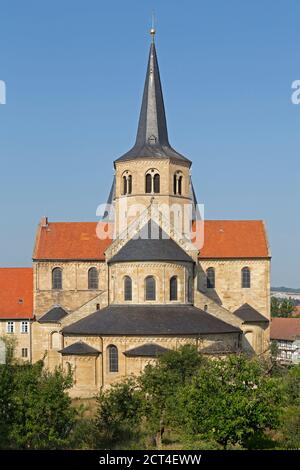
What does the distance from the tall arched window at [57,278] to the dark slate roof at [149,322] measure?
10.6 meters

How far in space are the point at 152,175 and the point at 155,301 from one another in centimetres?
1149

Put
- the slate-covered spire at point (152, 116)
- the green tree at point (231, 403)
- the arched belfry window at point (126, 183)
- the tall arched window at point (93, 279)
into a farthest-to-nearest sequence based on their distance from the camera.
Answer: the tall arched window at point (93, 279) → the slate-covered spire at point (152, 116) → the arched belfry window at point (126, 183) → the green tree at point (231, 403)

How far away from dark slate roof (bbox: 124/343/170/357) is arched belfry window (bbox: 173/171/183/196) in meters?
15.9

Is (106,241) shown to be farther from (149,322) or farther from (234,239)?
(149,322)

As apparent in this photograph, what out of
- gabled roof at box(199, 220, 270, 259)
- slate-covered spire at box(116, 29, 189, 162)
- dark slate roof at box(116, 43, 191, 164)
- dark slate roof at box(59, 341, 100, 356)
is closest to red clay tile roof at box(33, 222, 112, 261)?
dark slate roof at box(116, 43, 191, 164)

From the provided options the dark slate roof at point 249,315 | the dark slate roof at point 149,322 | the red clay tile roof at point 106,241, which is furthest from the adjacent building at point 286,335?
the dark slate roof at point 149,322

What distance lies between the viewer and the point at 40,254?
65.8 m

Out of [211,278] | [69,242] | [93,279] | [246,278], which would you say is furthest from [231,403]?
[69,242]

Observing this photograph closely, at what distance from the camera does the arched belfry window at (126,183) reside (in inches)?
2459

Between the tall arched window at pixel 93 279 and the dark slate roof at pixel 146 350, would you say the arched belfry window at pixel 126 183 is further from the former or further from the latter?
the dark slate roof at pixel 146 350

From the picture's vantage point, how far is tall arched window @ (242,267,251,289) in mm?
65469

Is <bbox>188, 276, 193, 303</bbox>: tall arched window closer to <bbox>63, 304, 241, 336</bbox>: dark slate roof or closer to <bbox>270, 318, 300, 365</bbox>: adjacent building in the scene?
<bbox>63, 304, 241, 336</bbox>: dark slate roof
